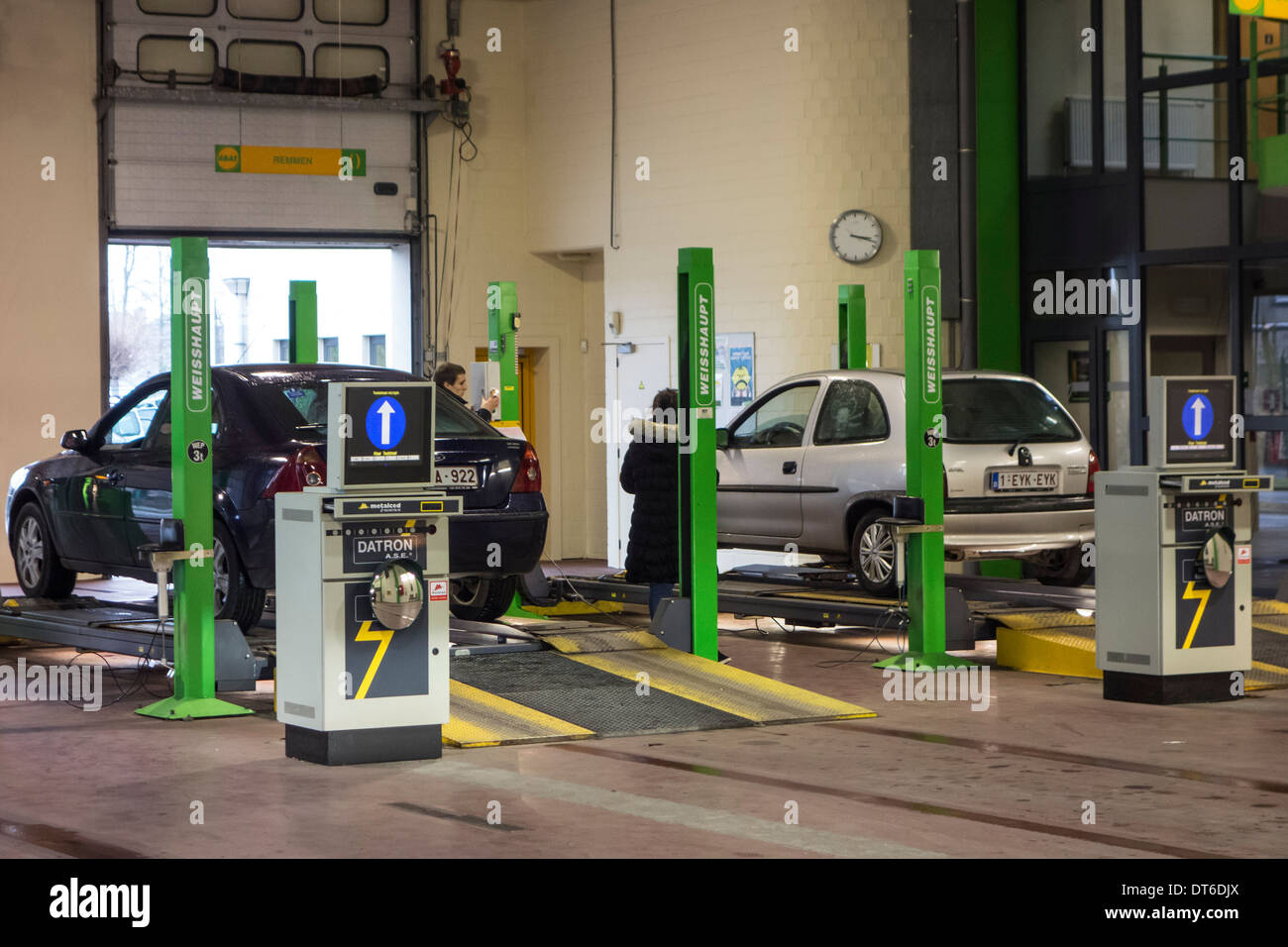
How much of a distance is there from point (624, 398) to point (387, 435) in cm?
1027

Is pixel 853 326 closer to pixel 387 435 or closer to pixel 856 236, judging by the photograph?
pixel 856 236

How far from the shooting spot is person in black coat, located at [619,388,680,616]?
1104 centimetres

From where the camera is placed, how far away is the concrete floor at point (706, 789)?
584 centimetres

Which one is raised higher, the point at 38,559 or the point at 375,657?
the point at 38,559

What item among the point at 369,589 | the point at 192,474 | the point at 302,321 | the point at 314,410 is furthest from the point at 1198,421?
the point at 302,321

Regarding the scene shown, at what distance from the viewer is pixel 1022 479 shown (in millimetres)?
11312

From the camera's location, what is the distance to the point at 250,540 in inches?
363

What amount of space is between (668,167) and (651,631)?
7.84 m

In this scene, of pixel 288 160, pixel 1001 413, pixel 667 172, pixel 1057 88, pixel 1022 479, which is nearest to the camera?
pixel 1022 479

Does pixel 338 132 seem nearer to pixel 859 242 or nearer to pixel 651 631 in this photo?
pixel 859 242

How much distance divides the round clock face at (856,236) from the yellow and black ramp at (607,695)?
6472 mm

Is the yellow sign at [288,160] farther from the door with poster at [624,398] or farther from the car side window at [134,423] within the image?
the car side window at [134,423]

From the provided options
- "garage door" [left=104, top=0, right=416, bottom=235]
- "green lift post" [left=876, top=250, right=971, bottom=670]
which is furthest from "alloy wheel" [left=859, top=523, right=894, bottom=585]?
"garage door" [left=104, top=0, right=416, bottom=235]

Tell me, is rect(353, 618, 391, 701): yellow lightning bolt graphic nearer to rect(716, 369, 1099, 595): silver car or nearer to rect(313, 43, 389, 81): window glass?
rect(716, 369, 1099, 595): silver car
